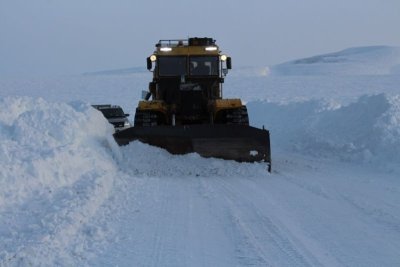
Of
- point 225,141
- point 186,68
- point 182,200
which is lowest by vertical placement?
point 182,200

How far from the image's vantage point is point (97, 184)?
25.3 ft

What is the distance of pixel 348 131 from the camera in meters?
14.6

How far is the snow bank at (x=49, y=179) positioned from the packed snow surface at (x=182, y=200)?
0.07 feet

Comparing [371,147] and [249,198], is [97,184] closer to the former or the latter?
[249,198]

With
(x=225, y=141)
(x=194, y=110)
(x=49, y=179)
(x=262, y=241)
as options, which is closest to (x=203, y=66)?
(x=194, y=110)

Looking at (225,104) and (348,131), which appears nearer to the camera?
(225,104)

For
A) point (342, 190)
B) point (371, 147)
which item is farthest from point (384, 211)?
point (371, 147)

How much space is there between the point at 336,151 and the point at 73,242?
9.00m

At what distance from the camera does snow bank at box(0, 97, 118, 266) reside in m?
4.88

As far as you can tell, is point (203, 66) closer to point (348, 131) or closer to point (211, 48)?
point (211, 48)

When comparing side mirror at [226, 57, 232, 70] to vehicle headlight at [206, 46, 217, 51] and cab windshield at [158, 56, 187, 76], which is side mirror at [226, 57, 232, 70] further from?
cab windshield at [158, 56, 187, 76]

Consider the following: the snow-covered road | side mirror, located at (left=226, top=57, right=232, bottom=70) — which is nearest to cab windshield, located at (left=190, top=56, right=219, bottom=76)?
side mirror, located at (left=226, top=57, right=232, bottom=70)

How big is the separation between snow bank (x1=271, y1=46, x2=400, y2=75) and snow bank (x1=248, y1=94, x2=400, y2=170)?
2560 inches

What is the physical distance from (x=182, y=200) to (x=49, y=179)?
5.97 ft
